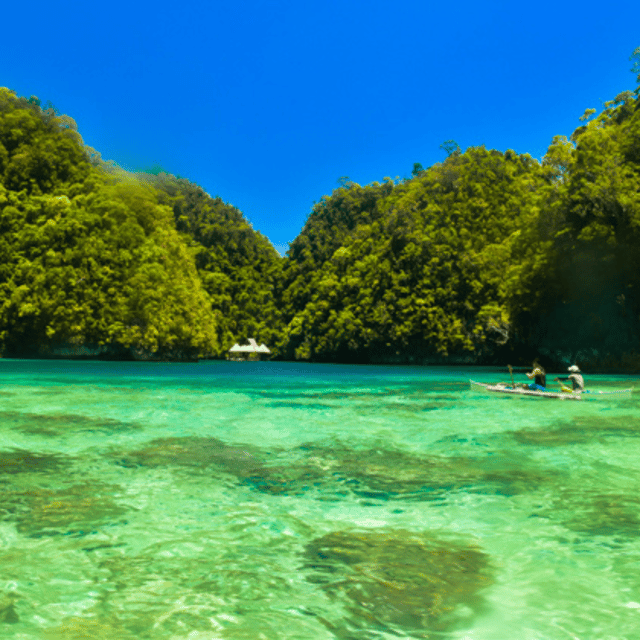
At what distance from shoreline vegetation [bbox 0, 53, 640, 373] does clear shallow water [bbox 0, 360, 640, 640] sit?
26709mm

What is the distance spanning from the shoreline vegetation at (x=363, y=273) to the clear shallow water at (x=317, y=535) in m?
26.7

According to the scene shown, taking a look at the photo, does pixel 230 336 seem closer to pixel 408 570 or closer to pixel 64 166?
pixel 64 166

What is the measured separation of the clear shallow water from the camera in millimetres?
3629

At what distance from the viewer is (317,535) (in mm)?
5199

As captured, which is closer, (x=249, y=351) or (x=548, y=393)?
(x=548, y=393)

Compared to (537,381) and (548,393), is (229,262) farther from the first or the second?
(548,393)

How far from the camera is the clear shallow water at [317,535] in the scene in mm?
3629

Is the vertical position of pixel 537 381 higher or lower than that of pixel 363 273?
lower

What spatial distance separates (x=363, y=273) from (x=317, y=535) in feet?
187

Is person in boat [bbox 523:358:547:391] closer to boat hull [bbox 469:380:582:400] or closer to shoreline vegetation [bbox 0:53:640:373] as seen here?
boat hull [bbox 469:380:582:400]

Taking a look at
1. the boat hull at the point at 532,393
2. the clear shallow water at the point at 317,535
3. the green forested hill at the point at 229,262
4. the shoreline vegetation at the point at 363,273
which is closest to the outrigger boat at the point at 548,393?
the boat hull at the point at 532,393

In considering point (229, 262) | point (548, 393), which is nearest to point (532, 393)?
point (548, 393)

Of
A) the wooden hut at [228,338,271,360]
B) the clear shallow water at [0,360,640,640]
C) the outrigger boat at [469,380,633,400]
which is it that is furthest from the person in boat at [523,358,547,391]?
the wooden hut at [228,338,271,360]

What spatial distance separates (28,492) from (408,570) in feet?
14.2
